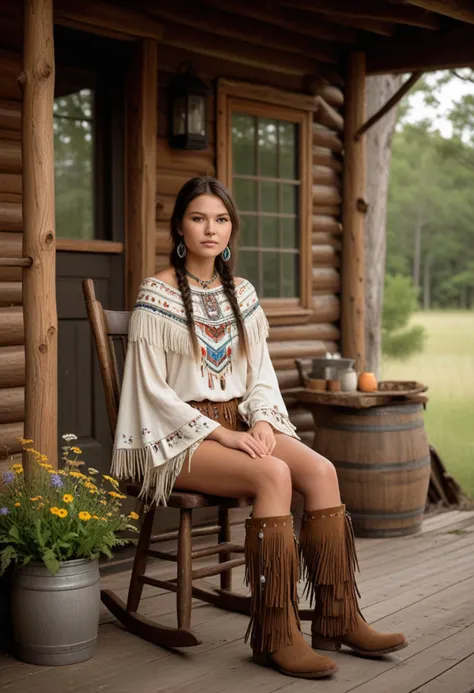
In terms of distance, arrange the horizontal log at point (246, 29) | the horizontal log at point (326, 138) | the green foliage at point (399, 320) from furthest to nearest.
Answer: the green foliage at point (399, 320)
the horizontal log at point (326, 138)
the horizontal log at point (246, 29)

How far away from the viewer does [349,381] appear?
570 centimetres

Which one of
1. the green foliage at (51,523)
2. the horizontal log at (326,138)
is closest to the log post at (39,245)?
the green foliage at (51,523)

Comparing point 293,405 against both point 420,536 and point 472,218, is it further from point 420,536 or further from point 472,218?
point 472,218

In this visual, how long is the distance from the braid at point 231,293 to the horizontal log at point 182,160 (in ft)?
5.56

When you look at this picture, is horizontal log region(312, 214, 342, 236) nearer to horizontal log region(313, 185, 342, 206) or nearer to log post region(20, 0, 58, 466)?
horizontal log region(313, 185, 342, 206)

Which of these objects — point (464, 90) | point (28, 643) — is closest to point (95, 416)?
point (28, 643)

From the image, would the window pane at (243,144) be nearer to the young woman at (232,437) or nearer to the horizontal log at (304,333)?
the horizontal log at (304,333)

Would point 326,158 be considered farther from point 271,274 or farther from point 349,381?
point 349,381

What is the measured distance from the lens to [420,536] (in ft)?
18.2

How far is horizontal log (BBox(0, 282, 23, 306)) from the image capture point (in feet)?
15.3

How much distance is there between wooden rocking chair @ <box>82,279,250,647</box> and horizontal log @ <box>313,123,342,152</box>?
9.63ft

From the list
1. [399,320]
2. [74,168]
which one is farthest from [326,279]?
[399,320]

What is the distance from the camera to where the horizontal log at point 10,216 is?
4.64 meters

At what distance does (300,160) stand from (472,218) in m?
25.5
